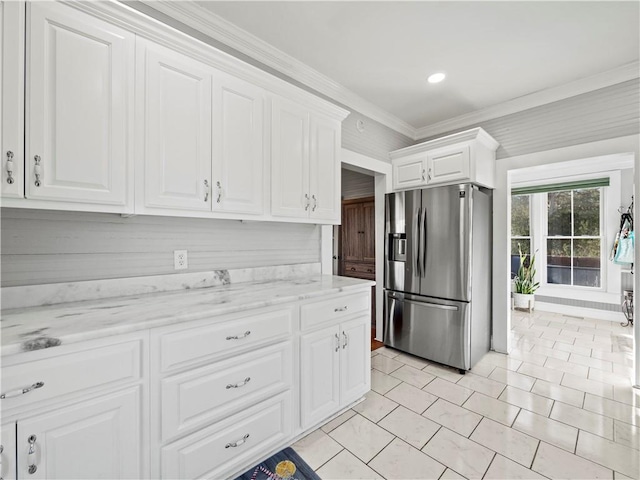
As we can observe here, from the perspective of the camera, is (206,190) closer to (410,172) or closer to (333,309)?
(333,309)

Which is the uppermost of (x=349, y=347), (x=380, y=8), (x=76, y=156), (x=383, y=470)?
(x=380, y=8)

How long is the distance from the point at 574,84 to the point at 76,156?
4046mm

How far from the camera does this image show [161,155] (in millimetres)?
1563

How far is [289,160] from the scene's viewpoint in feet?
7.06

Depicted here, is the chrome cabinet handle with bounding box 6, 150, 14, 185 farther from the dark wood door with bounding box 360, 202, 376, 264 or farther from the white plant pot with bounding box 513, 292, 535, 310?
the white plant pot with bounding box 513, 292, 535, 310

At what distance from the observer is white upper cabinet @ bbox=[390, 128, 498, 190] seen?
9.52ft

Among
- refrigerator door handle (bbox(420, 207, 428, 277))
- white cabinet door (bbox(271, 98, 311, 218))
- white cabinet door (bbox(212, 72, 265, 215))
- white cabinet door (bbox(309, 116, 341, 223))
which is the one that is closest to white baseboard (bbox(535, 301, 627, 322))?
refrigerator door handle (bbox(420, 207, 428, 277))

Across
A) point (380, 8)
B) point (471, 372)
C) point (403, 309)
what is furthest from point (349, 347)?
point (380, 8)

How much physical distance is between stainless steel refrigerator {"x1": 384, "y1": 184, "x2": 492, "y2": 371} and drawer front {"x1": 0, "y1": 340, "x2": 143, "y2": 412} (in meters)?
2.68

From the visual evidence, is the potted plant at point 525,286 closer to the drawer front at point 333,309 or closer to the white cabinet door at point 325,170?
the drawer front at point 333,309

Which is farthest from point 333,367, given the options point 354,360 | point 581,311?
point 581,311

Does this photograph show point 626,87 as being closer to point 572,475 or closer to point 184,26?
point 572,475

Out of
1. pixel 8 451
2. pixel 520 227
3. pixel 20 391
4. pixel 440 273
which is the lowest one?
pixel 8 451

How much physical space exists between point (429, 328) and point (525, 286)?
10.7 feet
